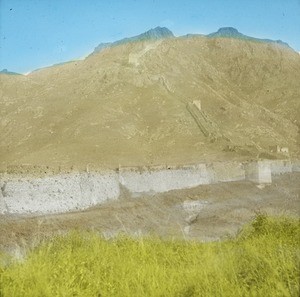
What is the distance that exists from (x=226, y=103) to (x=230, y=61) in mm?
56658

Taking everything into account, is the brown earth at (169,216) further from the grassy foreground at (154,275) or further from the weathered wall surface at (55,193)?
the grassy foreground at (154,275)

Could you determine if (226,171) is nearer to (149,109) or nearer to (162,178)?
(162,178)

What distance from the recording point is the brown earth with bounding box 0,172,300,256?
21.1 meters

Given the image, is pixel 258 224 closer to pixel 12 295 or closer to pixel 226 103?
pixel 12 295

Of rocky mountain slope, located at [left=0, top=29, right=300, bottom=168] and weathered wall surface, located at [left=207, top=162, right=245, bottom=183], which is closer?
weathered wall surface, located at [left=207, top=162, right=245, bottom=183]

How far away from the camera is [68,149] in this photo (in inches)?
3103

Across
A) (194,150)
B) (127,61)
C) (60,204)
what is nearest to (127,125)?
(194,150)

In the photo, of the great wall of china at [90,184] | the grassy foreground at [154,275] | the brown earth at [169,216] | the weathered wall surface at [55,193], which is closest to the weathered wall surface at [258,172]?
the great wall of china at [90,184]

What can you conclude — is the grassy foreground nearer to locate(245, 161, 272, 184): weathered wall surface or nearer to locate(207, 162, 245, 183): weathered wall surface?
locate(207, 162, 245, 183): weathered wall surface

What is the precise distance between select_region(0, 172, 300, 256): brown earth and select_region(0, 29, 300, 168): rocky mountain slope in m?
22.0

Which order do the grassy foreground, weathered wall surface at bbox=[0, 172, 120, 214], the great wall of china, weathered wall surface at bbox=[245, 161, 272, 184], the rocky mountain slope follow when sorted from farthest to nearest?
the rocky mountain slope < weathered wall surface at bbox=[245, 161, 272, 184] < the great wall of china < weathered wall surface at bbox=[0, 172, 120, 214] < the grassy foreground

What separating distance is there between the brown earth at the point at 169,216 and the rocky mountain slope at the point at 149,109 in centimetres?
2202

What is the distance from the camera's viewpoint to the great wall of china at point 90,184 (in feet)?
82.0

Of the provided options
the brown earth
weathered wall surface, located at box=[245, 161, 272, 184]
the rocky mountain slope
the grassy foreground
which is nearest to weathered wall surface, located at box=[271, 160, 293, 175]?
the rocky mountain slope
